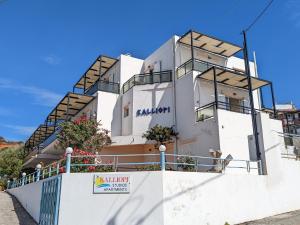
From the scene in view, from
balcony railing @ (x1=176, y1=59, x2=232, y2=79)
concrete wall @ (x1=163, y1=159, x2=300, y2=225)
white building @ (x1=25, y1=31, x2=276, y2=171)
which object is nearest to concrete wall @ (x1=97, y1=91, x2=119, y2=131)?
white building @ (x1=25, y1=31, x2=276, y2=171)

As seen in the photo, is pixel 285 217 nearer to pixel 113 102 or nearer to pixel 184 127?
pixel 184 127

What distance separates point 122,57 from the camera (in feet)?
86.1

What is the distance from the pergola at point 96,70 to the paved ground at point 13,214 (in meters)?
12.5

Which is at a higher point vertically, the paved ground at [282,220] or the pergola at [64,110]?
the pergola at [64,110]

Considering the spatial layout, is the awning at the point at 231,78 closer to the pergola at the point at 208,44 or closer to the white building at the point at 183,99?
the white building at the point at 183,99

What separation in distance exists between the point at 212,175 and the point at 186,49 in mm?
12630

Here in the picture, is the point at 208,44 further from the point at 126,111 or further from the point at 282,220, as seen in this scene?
the point at 282,220

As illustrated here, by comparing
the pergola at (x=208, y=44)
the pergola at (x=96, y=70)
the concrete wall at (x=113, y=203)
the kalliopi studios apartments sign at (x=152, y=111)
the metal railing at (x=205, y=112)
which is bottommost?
the concrete wall at (x=113, y=203)

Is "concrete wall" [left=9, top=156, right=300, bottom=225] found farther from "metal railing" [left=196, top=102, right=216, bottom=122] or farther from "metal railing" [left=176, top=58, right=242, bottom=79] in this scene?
"metal railing" [left=176, top=58, right=242, bottom=79]

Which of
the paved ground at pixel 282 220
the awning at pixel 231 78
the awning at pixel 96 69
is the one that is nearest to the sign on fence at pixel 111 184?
the paved ground at pixel 282 220

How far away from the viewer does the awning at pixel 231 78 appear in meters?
19.7

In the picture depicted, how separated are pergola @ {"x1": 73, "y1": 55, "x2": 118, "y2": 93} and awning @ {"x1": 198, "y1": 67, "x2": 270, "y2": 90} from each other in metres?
10.2

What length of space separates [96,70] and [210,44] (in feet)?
40.3

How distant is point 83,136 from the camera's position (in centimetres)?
2047
